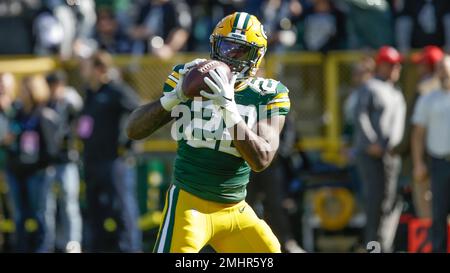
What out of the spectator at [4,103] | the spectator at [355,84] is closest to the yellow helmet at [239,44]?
the spectator at [355,84]

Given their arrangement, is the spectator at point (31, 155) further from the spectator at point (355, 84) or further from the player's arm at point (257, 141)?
the player's arm at point (257, 141)

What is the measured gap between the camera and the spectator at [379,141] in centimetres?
1030

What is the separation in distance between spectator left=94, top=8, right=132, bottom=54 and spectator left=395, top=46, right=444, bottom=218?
3.26 meters

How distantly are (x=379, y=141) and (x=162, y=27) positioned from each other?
2.86 metres

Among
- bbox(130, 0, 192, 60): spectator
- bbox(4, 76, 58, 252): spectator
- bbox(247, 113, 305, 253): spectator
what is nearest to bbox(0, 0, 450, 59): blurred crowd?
bbox(130, 0, 192, 60): spectator

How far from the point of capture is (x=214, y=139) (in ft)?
20.6

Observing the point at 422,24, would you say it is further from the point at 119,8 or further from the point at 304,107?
the point at 119,8

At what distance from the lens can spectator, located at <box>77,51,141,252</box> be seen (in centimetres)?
1029

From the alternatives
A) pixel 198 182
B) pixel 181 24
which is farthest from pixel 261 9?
pixel 198 182

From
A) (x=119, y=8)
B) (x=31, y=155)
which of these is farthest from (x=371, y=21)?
(x=31, y=155)

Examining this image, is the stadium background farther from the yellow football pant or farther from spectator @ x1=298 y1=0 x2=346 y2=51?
the yellow football pant

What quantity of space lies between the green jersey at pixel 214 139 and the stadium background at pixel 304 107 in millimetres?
4835

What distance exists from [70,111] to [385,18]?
10.6 ft
